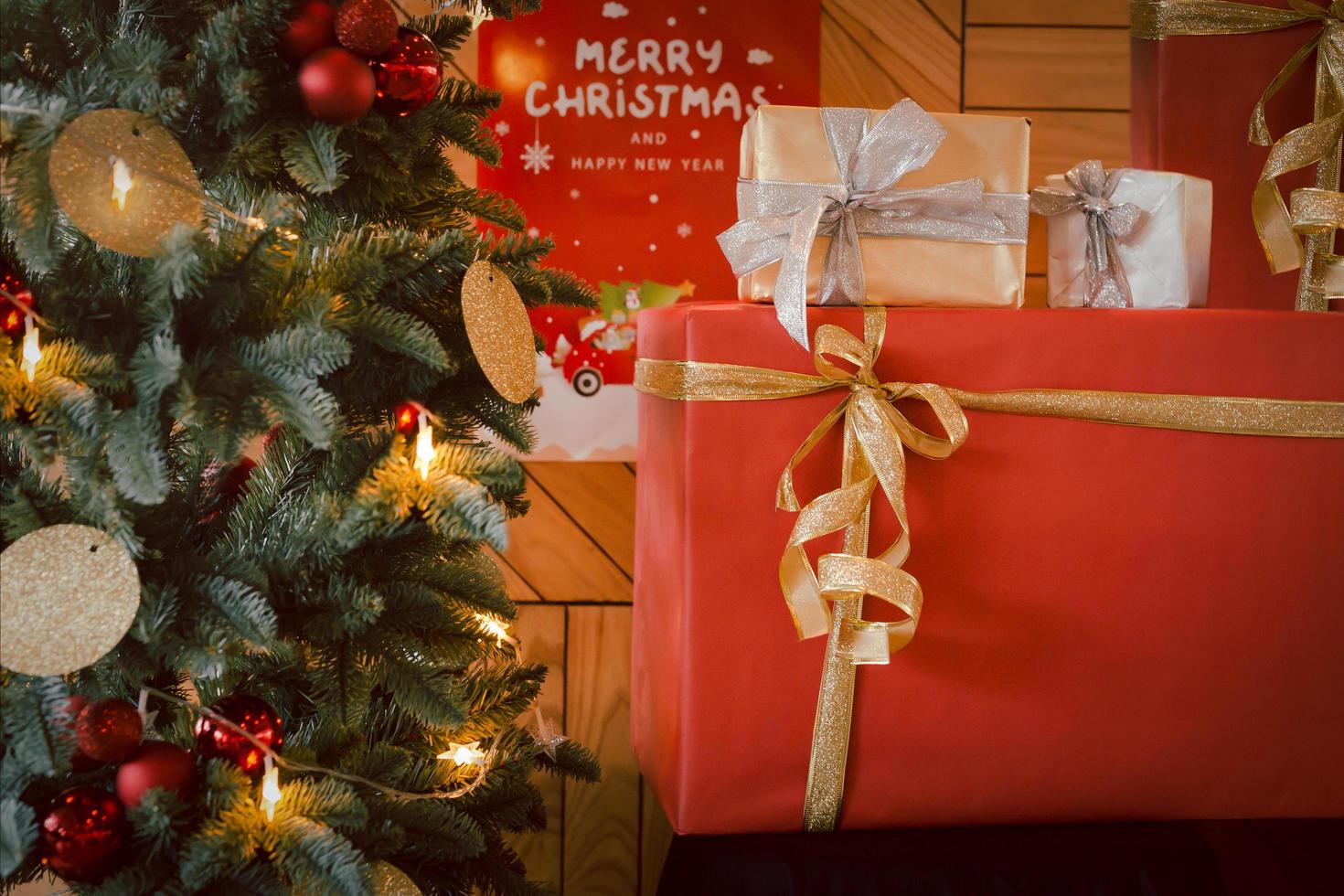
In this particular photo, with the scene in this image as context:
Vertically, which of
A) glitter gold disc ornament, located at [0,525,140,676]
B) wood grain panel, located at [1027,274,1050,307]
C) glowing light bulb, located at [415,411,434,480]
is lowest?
glitter gold disc ornament, located at [0,525,140,676]

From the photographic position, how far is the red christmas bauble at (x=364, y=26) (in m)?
0.72

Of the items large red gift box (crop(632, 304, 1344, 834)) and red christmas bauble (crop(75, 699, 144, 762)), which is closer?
red christmas bauble (crop(75, 699, 144, 762))

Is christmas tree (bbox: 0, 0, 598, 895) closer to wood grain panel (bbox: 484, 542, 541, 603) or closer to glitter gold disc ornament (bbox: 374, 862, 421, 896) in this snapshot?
glitter gold disc ornament (bbox: 374, 862, 421, 896)

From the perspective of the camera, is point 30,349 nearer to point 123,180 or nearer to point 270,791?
point 123,180

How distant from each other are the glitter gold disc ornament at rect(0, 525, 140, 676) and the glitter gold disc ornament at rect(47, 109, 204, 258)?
0.19 m

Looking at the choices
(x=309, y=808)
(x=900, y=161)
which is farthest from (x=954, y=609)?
(x=309, y=808)

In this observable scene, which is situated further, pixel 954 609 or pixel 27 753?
pixel 954 609

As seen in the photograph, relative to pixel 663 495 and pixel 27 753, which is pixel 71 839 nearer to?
pixel 27 753

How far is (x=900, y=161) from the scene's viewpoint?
896 millimetres

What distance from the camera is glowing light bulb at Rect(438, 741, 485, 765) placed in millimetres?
887

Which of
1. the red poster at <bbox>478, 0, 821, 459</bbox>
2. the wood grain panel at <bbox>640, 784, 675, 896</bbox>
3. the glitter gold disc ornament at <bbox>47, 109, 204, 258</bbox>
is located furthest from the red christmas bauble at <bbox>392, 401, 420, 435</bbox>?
the wood grain panel at <bbox>640, 784, 675, 896</bbox>

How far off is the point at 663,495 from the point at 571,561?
505mm

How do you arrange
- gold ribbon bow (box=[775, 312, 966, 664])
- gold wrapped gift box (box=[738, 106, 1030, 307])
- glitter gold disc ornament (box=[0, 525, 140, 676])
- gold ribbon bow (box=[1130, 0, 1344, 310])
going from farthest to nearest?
1. gold ribbon bow (box=[1130, 0, 1344, 310])
2. gold wrapped gift box (box=[738, 106, 1030, 307])
3. gold ribbon bow (box=[775, 312, 966, 664])
4. glitter gold disc ornament (box=[0, 525, 140, 676])

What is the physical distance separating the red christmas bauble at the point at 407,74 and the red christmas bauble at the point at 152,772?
1.58 ft
